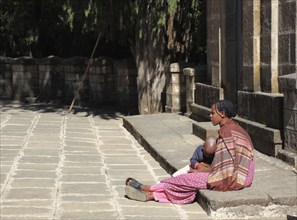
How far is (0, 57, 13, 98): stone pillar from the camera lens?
963 inches

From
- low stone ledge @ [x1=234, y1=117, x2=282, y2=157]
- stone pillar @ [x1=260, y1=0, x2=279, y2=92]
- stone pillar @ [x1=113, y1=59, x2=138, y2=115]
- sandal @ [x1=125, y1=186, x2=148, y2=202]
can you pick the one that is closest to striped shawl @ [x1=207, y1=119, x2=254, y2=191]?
sandal @ [x1=125, y1=186, x2=148, y2=202]

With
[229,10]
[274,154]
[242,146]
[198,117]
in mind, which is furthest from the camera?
[198,117]

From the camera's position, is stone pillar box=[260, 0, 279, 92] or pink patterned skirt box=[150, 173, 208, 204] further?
stone pillar box=[260, 0, 279, 92]

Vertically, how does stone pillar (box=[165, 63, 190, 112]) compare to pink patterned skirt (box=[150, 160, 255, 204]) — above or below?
above

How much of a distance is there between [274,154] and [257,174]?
1.15 meters

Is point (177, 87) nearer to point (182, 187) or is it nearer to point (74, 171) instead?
point (74, 171)

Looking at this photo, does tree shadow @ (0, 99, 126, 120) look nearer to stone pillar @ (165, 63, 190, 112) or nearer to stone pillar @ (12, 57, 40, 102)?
stone pillar @ (12, 57, 40, 102)

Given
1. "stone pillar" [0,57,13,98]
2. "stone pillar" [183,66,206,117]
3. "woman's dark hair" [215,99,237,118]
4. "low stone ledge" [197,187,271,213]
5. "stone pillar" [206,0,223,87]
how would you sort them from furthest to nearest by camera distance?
"stone pillar" [0,57,13,98] → "stone pillar" [183,66,206,117] → "stone pillar" [206,0,223,87] → "woman's dark hair" [215,99,237,118] → "low stone ledge" [197,187,271,213]

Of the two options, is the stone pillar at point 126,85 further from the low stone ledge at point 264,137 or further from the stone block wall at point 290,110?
the stone block wall at point 290,110

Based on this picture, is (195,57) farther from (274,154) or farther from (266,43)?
(274,154)

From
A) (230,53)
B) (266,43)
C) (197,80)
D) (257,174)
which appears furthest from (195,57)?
(257,174)

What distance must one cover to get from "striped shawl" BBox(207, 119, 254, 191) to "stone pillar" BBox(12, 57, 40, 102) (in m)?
17.1

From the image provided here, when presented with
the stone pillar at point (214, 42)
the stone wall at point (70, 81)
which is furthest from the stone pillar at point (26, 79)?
the stone pillar at point (214, 42)

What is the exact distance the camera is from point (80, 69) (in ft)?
68.7
